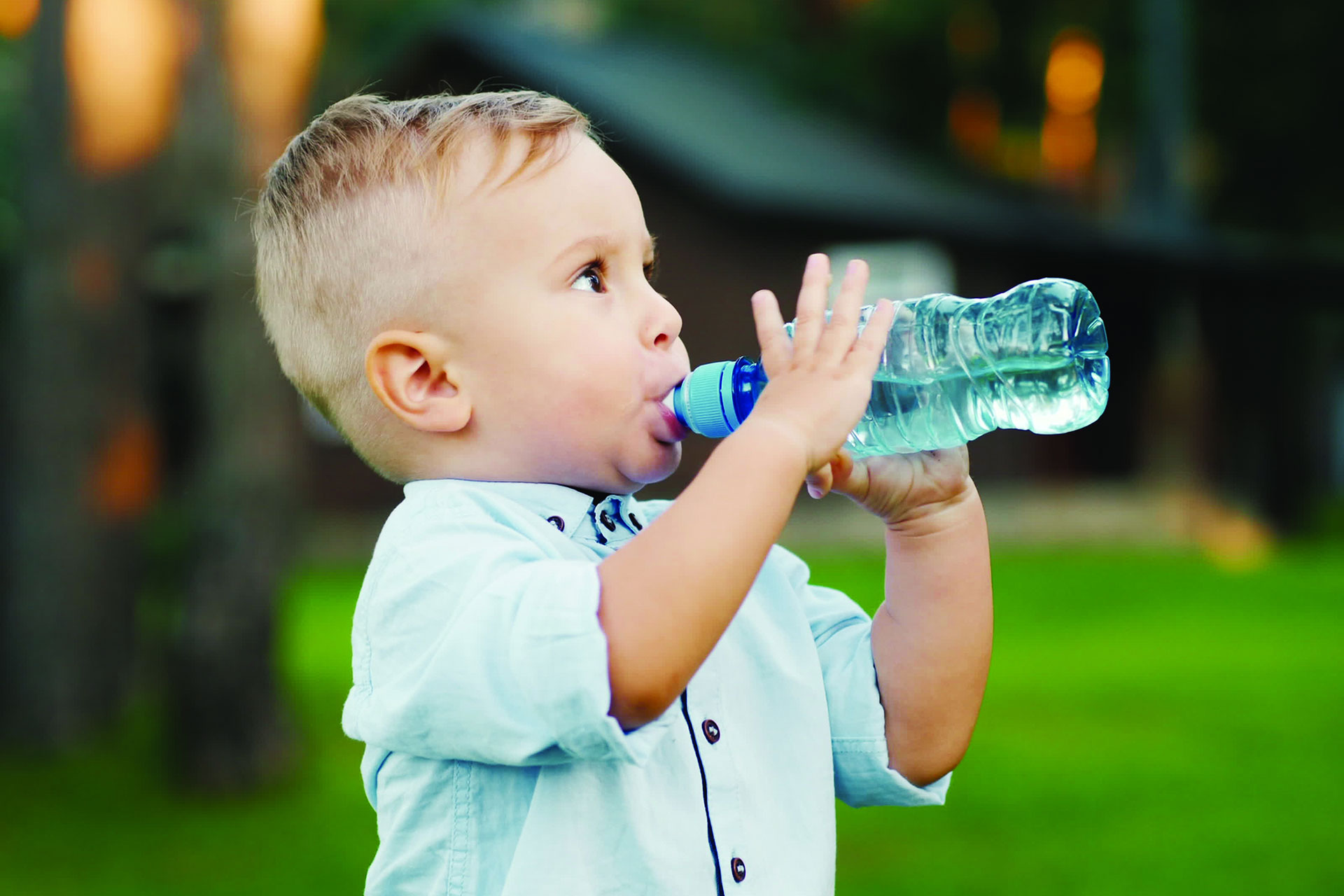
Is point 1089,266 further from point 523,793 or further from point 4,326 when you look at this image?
point 523,793

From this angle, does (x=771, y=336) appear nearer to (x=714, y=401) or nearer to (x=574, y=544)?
(x=714, y=401)

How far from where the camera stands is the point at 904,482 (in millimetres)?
1729

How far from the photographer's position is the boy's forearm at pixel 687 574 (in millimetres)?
1363

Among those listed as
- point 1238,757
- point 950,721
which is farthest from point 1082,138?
point 950,721

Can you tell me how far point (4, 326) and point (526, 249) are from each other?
26.8ft

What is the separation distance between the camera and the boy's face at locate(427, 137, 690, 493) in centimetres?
161

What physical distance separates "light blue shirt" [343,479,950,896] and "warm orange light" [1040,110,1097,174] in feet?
76.4

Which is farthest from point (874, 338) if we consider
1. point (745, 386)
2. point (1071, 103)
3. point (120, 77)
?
point (1071, 103)

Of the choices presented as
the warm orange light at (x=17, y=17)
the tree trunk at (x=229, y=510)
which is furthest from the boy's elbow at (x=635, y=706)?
the warm orange light at (x=17, y=17)

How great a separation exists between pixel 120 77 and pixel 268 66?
1.15 metres

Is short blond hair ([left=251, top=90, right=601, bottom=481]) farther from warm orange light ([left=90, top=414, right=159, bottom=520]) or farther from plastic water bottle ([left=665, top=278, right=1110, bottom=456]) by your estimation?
warm orange light ([left=90, top=414, right=159, bottom=520])

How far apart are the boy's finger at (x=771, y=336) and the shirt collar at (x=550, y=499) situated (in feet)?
0.97

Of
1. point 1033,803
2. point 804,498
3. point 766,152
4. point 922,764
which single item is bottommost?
point 804,498

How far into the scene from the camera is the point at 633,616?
1.37m
